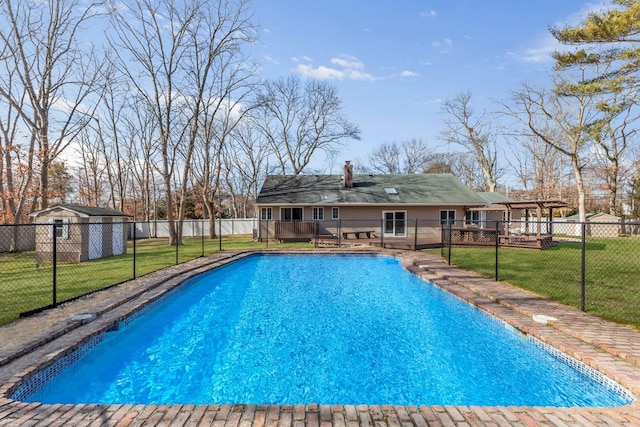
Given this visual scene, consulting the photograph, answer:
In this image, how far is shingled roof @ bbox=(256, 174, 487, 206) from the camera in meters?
21.8

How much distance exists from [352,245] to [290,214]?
5427 mm

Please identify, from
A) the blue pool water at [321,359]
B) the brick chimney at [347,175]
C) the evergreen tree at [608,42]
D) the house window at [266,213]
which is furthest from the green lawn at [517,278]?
the brick chimney at [347,175]

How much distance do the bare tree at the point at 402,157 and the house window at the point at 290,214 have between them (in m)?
26.8

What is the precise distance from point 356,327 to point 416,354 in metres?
1.39

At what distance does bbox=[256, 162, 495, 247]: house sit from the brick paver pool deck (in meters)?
14.1

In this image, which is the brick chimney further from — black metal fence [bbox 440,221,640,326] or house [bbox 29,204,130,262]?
house [bbox 29,204,130,262]

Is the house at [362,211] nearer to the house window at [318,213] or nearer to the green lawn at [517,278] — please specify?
the house window at [318,213]

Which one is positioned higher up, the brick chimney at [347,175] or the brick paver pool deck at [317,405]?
the brick chimney at [347,175]

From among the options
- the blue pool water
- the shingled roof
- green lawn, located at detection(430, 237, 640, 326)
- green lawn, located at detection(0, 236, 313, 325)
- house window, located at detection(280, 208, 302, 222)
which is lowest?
the blue pool water

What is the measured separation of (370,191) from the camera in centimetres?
2341

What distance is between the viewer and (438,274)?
10.3 m

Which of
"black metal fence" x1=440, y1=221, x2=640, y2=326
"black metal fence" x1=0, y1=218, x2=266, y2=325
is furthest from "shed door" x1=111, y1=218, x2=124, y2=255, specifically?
"black metal fence" x1=440, y1=221, x2=640, y2=326

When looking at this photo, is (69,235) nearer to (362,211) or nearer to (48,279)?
(48,279)

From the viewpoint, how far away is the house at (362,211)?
21516 mm
